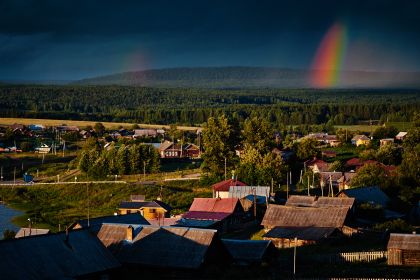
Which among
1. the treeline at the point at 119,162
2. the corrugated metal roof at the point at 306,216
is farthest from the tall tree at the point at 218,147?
the corrugated metal roof at the point at 306,216

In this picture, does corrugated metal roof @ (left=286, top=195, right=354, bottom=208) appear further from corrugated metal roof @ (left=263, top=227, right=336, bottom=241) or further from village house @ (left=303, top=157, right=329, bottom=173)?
village house @ (left=303, top=157, right=329, bottom=173)

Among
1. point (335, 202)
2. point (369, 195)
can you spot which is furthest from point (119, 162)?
point (335, 202)

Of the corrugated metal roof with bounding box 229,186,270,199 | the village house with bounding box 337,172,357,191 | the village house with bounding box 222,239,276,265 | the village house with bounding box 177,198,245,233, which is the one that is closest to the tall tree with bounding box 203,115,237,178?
the corrugated metal roof with bounding box 229,186,270,199

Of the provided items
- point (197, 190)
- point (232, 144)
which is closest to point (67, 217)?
point (197, 190)

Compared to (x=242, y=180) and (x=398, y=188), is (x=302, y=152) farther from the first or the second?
(x=398, y=188)

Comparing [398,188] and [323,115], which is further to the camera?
[323,115]

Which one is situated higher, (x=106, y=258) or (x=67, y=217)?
(x=106, y=258)

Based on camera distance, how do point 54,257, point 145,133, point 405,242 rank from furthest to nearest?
point 145,133 < point 405,242 < point 54,257

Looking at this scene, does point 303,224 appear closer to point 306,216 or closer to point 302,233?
point 306,216
